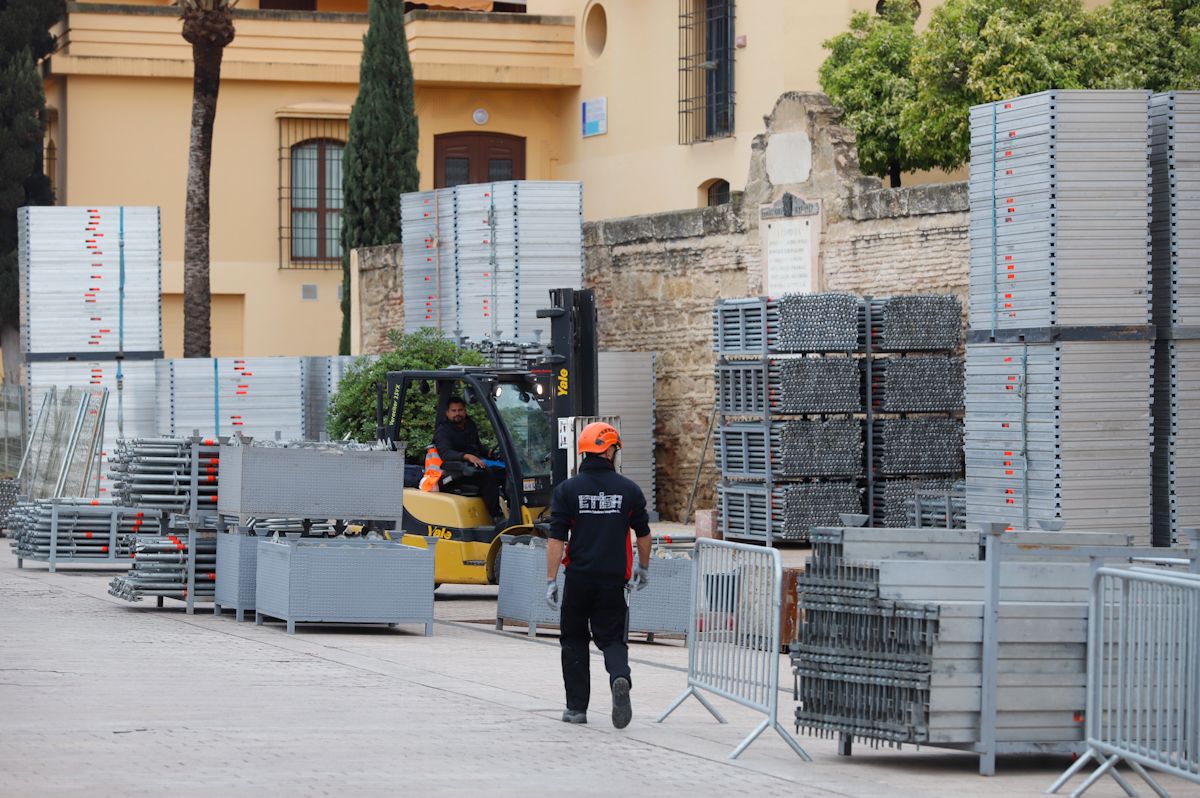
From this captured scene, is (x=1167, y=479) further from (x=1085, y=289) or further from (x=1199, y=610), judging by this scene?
(x=1199, y=610)

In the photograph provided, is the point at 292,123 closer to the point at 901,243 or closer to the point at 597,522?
the point at 901,243

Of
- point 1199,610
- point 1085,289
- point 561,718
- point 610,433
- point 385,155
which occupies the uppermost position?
point 385,155

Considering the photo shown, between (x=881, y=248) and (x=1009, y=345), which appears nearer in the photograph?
(x=1009, y=345)

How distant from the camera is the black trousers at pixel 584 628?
38.2 ft

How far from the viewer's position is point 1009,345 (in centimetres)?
1838

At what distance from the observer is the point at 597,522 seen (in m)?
11.8

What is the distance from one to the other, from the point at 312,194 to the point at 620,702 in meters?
32.8

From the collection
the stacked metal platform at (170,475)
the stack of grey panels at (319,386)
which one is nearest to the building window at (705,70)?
the stack of grey panels at (319,386)

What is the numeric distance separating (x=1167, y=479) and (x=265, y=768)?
35.1ft

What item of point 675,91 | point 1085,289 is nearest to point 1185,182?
point 1085,289

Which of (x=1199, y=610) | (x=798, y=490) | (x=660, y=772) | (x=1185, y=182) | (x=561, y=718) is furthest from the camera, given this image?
(x=798, y=490)

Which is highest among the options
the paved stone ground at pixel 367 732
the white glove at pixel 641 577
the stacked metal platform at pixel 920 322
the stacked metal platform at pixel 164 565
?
the stacked metal platform at pixel 920 322

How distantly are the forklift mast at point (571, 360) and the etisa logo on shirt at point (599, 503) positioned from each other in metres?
7.82

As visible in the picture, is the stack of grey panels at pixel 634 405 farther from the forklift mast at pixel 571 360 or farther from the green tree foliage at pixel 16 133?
the green tree foliage at pixel 16 133
